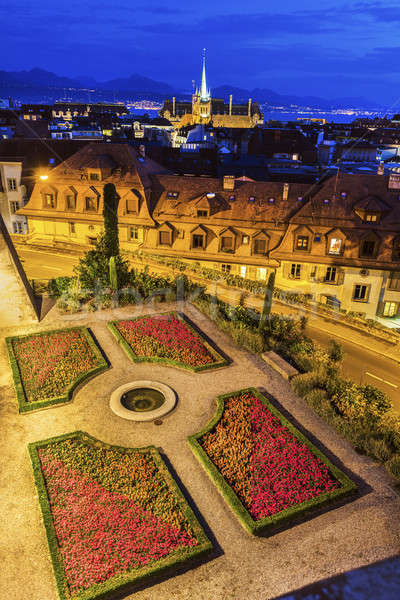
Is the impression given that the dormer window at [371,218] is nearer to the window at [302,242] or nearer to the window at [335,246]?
the window at [335,246]

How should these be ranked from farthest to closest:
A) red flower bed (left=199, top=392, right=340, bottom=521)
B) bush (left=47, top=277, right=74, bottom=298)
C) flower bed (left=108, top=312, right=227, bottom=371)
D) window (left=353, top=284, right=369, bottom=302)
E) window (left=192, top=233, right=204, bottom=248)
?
window (left=192, top=233, right=204, bottom=248)
window (left=353, top=284, right=369, bottom=302)
bush (left=47, top=277, right=74, bottom=298)
flower bed (left=108, top=312, right=227, bottom=371)
red flower bed (left=199, top=392, right=340, bottom=521)

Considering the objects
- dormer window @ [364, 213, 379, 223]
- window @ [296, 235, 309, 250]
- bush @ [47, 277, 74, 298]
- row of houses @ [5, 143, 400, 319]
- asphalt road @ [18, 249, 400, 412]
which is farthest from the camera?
window @ [296, 235, 309, 250]

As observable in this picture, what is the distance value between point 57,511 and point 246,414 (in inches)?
440

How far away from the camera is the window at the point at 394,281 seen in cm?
4797

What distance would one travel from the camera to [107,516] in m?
19.3

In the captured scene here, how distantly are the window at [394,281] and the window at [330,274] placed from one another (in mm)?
5826

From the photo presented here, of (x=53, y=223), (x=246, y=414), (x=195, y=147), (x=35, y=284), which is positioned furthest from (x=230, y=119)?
(x=246, y=414)

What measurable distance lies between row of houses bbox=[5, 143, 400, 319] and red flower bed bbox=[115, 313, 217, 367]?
17.8 meters

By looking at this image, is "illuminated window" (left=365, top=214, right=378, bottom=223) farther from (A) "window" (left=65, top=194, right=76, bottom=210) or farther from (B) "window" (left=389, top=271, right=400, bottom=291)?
(A) "window" (left=65, top=194, right=76, bottom=210)

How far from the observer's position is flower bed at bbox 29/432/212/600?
55.6 ft

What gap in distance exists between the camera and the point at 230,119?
18938cm

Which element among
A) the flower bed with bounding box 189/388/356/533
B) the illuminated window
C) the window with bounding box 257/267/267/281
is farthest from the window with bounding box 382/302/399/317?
the flower bed with bounding box 189/388/356/533

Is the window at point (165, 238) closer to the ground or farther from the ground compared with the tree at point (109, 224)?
→ closer to the ground

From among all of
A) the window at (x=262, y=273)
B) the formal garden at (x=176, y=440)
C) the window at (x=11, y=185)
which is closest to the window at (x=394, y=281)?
the window at (x=262, y=273)
